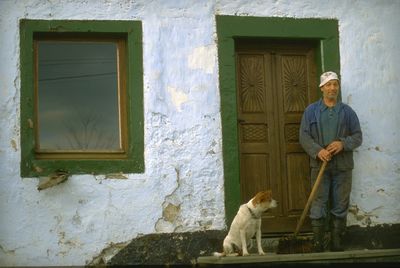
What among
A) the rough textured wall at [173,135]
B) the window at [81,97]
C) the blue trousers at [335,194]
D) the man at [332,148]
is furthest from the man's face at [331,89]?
the window at [81,97]

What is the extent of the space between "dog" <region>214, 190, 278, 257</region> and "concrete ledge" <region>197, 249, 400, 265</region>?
6.0 inches

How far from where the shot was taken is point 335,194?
802 cm

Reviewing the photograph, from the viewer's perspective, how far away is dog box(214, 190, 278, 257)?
7176 mm

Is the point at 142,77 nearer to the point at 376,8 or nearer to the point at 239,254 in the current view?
the point at 239,254

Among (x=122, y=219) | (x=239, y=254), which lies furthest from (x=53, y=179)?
(x=239, y=254)

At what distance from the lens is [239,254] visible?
7332 mm

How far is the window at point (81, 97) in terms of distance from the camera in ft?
25.5

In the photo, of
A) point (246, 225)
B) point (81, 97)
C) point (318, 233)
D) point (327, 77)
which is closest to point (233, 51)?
point (327, 77)

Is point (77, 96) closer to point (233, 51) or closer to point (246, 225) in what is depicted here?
point (233, 51)

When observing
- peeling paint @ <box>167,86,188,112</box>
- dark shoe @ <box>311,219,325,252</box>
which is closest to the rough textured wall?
peeling paint @ <box>167,86,188,112</box>

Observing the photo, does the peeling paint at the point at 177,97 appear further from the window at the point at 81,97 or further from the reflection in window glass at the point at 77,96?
the reflection in window glass at the point at 77,96

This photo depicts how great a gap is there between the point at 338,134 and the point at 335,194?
670 mm

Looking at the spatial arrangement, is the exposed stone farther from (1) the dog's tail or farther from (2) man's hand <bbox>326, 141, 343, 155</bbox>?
(2) man's hand <bbox>326, 141, 343, 155</bbox>

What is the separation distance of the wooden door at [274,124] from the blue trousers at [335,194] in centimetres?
47
